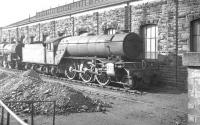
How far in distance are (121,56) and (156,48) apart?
2508 millimetres

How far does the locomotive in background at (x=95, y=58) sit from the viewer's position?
1348 centimetres

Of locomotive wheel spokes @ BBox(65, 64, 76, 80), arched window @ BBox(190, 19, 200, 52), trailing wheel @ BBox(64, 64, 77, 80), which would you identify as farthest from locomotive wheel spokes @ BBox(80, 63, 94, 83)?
arched window @ BBox(190, 19, 200, 52)

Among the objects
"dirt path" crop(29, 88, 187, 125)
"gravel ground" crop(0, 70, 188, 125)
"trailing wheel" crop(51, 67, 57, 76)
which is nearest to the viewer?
"dirt path" crop(29, 88, 187, 125)

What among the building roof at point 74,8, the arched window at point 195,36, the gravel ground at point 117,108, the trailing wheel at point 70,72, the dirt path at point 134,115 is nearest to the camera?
the dirt path at point 134,115

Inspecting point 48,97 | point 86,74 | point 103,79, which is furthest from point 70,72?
point 48,97

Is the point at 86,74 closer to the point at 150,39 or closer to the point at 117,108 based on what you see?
the point at 150,39

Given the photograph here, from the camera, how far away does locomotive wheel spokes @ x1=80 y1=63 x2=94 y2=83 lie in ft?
51.2

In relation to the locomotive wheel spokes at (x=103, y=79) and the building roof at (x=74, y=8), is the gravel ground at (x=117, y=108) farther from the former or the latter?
the building roof at (x=74, y=8)

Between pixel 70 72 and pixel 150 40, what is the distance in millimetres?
5421

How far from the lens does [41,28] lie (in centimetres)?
2845

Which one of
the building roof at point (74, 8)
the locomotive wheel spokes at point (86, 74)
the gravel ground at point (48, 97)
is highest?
the building roof at point (74, 8)

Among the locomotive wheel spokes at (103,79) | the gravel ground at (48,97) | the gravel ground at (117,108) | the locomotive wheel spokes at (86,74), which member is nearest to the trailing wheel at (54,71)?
the locomotive wheel spokes at (86,74)

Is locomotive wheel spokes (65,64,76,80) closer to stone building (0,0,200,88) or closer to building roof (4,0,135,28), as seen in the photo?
stone building (0,0,200,88)

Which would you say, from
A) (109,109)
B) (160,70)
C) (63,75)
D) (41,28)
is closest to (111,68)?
(160,70)
